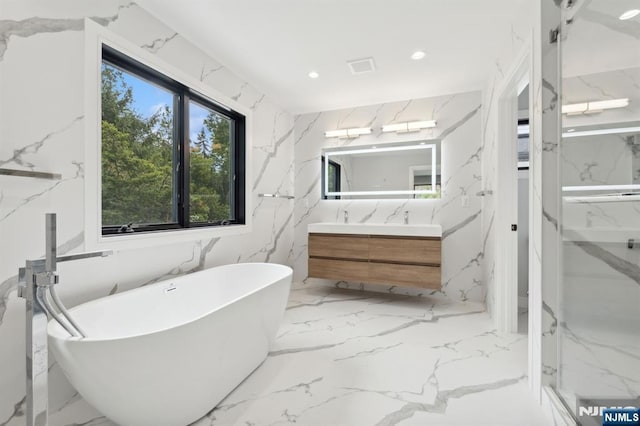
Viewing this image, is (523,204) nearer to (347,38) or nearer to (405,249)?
(405,249)

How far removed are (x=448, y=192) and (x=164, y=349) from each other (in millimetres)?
3115

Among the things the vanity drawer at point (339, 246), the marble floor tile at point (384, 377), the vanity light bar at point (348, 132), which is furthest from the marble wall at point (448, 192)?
the marble floor tile at point (384, 377)

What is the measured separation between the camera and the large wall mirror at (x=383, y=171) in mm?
3430

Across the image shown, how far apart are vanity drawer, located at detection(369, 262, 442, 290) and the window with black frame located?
1.53 meters

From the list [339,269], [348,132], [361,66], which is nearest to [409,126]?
[348,132]

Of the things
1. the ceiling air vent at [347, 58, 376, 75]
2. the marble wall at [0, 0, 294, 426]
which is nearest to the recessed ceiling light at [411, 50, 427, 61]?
the ceiling air vent at [347, 58, 376, 75]

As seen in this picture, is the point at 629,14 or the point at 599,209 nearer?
the point at 629,14

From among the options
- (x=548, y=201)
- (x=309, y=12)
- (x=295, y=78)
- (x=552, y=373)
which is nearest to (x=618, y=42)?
(x=548, y=201)

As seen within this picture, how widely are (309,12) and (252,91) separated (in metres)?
1.32

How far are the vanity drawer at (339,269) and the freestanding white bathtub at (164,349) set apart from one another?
1235 millimetres

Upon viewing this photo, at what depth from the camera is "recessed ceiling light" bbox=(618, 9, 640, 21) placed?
107 centimetres

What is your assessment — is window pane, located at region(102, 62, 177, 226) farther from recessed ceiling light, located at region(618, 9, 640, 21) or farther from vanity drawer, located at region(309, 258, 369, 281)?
recessed ceiling light, located at region(618, 9, 640, 21)

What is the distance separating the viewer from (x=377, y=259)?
121 inches

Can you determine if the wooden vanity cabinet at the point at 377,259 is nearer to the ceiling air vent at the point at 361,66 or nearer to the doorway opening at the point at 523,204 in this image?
the doorway opening at the point at 523,204
